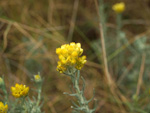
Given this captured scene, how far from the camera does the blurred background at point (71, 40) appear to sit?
310cm

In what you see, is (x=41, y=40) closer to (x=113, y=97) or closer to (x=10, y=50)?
(x=10, y=50)

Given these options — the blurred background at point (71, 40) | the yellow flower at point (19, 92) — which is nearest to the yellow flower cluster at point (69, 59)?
the yellow flower at point (19, 92)

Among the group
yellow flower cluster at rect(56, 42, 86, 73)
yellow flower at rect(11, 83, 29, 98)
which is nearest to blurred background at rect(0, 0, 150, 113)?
yellow flower at rect(11, 83, 29, 98)

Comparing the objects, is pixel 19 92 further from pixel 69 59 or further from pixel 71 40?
pixel 71 40

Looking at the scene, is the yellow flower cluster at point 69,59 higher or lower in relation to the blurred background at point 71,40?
lower

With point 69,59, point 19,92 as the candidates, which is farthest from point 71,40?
point 69,59

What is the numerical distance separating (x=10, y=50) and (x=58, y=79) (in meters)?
1.00

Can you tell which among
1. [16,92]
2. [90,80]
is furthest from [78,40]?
[16,92]

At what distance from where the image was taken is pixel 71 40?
12.5ft

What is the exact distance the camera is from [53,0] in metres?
4.18

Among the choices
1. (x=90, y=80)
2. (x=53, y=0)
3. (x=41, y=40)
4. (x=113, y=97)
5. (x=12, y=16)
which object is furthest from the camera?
(x=53, y=0)

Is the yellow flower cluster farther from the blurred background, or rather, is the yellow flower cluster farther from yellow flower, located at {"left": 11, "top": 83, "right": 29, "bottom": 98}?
the blurred background

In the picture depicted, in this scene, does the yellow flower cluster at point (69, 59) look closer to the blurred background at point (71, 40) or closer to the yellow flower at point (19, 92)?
the yellow flower at point (19, 92)

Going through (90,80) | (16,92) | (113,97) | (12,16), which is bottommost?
(16,92)
